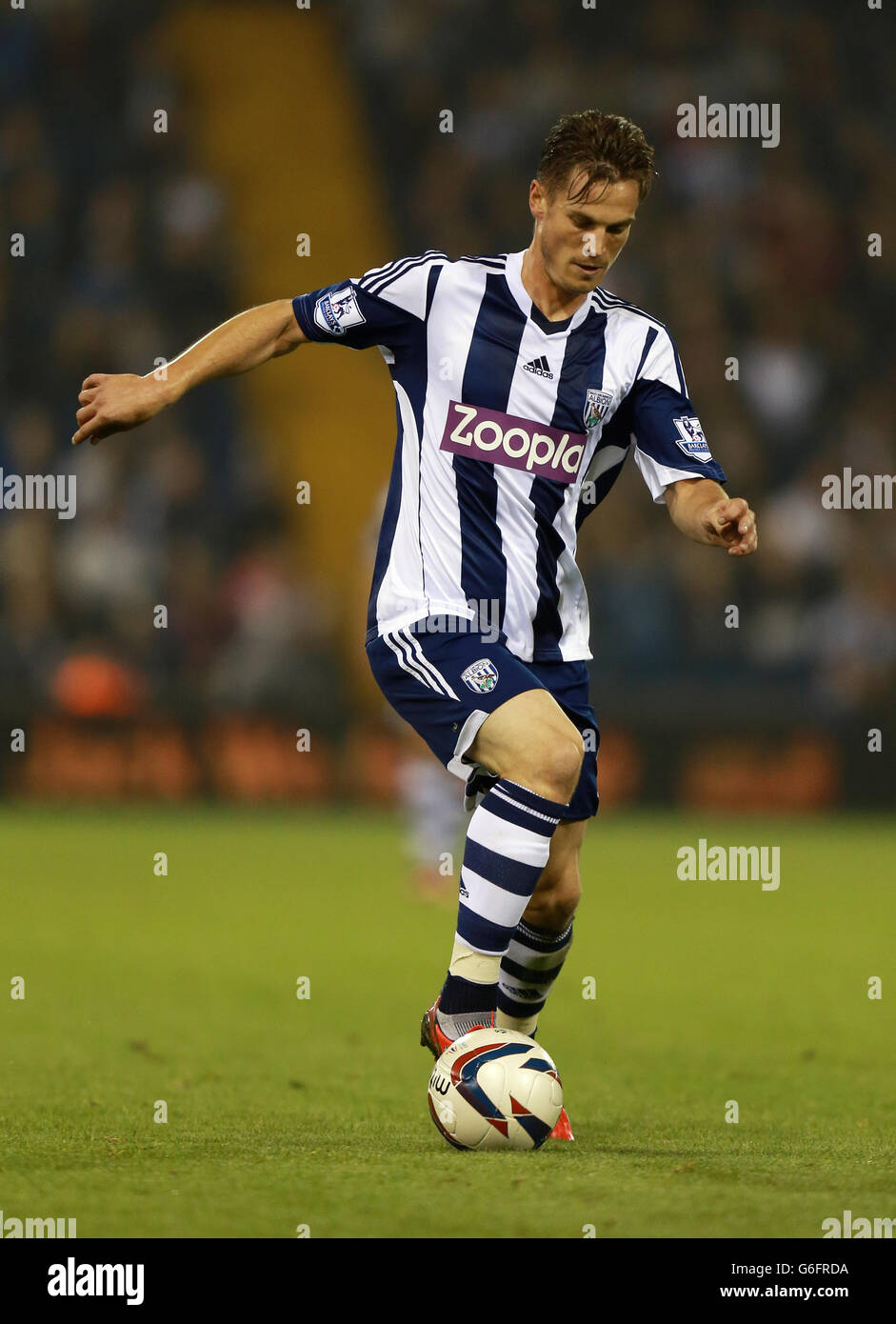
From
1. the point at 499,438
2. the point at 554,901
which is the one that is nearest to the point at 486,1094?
the point at 554,901

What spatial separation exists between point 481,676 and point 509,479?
0.52 metres

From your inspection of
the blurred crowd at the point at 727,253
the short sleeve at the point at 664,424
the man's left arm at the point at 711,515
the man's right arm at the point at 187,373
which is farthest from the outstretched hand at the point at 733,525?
the blurred crowd at the point at 727,253

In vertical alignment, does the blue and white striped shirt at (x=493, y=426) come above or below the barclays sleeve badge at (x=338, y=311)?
below

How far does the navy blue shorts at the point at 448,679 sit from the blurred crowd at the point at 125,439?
10.0 m

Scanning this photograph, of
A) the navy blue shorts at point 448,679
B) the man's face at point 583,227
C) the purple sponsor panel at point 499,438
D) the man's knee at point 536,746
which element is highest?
the man's face at point 583,227

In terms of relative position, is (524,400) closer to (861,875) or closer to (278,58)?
(861,875)

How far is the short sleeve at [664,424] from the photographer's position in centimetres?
455

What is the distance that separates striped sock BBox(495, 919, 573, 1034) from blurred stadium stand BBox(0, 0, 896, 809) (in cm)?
938

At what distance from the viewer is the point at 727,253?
57.7 ft

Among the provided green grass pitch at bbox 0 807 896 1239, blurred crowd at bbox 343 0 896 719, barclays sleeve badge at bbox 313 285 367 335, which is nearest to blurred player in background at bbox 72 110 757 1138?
barclays sleeve badge at bbox 313 285 367 335

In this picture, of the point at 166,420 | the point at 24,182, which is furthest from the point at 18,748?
the point at 24,182

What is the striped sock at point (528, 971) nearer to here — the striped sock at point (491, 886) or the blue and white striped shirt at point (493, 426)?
the striped sock at point (491, 886)

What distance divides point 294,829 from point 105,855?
207 centimetres

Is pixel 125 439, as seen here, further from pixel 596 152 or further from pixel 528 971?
pixel 596 152
